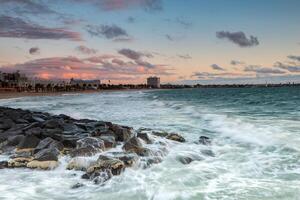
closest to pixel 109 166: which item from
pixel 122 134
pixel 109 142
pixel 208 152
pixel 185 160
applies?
pixel 185 160

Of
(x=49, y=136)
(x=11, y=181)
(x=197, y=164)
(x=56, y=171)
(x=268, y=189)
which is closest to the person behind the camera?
(x=268, y=189)

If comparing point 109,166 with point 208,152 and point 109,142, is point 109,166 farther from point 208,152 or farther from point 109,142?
point 208,152

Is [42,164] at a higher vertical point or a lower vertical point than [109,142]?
lower

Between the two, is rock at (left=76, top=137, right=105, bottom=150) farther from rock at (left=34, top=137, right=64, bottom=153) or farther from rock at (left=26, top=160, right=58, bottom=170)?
rock at (left=26, top=160, right=58, bottom=170)

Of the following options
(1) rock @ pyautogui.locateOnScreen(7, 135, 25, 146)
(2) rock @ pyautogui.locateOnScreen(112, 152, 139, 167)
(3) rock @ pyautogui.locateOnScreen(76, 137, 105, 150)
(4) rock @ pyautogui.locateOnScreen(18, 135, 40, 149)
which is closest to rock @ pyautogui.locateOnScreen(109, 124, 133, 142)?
(3) rock @ pyautogui.locateOnScreen(76, 137, 105, 150)

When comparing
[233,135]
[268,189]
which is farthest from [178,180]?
[233,135]

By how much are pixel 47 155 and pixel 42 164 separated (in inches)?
13.5

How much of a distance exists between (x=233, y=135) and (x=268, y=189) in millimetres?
7463

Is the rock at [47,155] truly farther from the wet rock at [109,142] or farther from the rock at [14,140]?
the rock at [14,140]

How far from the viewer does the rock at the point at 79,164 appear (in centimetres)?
931

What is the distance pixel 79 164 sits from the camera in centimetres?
947

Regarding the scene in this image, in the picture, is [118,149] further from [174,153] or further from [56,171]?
[56,171]

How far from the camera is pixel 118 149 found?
11617 millimetres

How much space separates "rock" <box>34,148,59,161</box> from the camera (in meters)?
9.66
